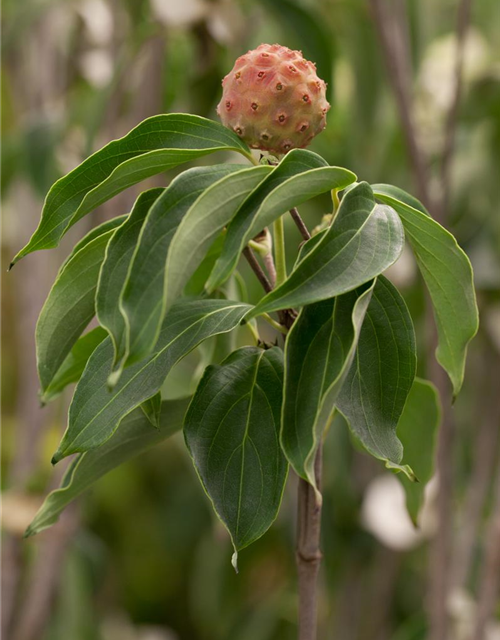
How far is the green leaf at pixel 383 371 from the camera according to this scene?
38 cm

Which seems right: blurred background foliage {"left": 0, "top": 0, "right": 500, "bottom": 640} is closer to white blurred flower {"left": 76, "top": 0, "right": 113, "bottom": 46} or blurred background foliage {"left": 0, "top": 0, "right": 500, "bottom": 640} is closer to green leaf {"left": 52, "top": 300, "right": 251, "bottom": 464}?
white blurred flower {"left": 76, "top": 0, "right": 113, "bottom": 46}

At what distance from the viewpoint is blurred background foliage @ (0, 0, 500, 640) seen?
3.35 ft

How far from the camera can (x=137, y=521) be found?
193 centimetres

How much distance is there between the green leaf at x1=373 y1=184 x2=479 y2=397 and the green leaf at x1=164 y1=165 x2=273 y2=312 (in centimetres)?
7

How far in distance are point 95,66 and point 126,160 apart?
0.96 metres

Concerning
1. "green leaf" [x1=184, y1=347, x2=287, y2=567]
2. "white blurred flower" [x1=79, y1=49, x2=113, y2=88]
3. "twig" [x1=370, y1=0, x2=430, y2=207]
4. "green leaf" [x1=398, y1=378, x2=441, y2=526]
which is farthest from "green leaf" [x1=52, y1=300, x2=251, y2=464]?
"white blurred flower" [x1=79, y1=49, x2=113, y2=88]

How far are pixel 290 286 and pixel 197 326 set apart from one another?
0.07 meters

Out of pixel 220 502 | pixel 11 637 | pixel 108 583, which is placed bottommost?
pixel 108 583

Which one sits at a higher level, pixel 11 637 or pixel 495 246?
pixel 495 246

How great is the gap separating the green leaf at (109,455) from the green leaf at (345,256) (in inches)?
5.5

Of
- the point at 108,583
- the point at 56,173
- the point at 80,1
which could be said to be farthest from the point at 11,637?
the point at 80,1

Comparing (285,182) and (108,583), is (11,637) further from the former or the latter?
(285,182)

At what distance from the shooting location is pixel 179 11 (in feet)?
3.35

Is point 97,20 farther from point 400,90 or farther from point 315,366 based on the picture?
point 315,366
